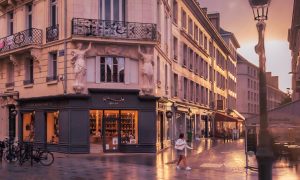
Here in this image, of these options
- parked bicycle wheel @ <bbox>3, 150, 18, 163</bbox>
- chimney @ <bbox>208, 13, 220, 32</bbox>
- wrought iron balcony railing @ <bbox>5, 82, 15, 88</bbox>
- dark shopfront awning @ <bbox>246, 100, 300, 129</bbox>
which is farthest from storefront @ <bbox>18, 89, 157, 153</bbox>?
chimney @ <bbox>208, 13, 220, 32</bbox>

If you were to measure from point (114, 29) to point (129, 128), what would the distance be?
5.66 metres

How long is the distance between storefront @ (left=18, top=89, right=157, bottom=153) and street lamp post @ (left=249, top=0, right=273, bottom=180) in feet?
58.7

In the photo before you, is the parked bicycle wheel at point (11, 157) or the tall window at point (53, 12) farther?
the tall window at point (53, 12)

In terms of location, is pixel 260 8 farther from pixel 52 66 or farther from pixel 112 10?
pixel 52 66

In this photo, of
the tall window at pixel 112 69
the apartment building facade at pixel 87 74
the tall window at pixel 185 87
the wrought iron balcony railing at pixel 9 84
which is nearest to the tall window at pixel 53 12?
the apartment building facade at pixel 87 74

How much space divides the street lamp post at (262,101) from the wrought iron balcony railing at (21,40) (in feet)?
Answer: 69.6

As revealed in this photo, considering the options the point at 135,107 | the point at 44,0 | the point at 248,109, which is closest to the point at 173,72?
the point at 135,107

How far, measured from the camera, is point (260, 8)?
880 cm

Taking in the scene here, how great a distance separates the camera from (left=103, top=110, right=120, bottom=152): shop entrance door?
26859mm

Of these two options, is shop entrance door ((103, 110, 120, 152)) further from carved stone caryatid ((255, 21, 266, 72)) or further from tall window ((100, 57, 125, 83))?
carved stone caryatid ((255, 21, 266, 72))

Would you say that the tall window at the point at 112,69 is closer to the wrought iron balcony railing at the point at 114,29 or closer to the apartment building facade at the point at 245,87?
the wrought iron balcony railing at the point at 114,29

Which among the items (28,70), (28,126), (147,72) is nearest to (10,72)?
(28,70)

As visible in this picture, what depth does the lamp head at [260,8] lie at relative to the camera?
8.69m

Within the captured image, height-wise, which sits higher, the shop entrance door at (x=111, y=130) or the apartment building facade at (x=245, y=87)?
the apartment building facade at (x=245, y=87)
